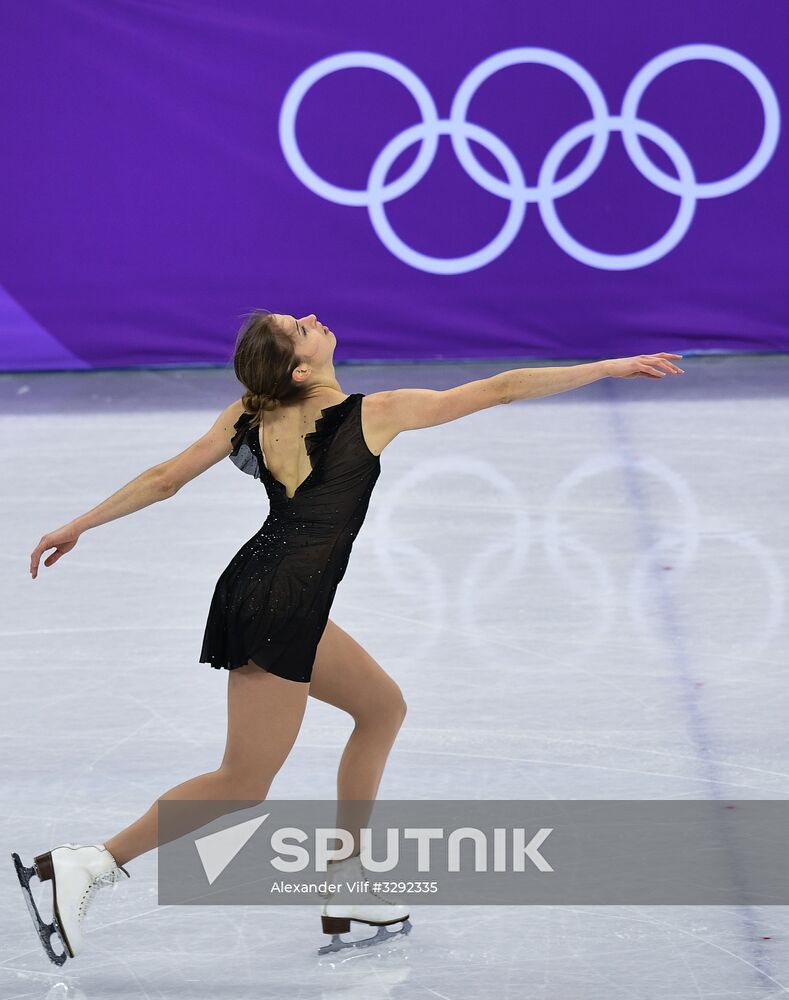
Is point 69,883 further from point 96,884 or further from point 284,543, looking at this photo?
point 284,543

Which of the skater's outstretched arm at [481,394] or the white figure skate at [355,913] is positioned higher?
the skater's outstretched arm at [481,394]

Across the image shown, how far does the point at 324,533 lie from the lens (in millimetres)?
3863

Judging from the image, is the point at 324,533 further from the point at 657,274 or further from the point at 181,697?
the point at 657,274

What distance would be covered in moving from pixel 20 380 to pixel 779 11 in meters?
5.67

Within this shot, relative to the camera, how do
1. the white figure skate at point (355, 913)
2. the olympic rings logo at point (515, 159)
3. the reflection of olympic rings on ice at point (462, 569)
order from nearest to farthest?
the white figure skate at point (355, 913) → the reflection of olympic rings on ice at point (462, 569) → the olympic rings logo at point (515, 159)

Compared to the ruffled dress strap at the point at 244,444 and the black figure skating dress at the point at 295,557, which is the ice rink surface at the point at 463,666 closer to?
the black figure skating dress at the point at 295,557

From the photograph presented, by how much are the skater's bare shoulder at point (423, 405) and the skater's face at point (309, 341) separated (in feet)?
0.50

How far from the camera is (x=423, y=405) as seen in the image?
12.4 ft

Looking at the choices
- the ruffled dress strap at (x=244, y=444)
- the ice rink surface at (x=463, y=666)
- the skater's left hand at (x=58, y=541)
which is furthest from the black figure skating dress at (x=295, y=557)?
the ice rink surface at (x=463, y=666)

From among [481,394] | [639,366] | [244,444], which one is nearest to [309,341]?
[244,444]

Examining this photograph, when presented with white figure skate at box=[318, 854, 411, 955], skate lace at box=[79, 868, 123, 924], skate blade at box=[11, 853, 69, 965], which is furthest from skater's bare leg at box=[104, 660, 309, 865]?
white figure skate at box=[318, 854, 411, 955]

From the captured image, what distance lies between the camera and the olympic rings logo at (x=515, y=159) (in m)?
10.9

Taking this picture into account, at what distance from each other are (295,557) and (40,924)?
1.04 m

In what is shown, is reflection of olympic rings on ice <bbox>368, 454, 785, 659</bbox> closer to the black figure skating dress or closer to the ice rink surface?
the ice rink surface
